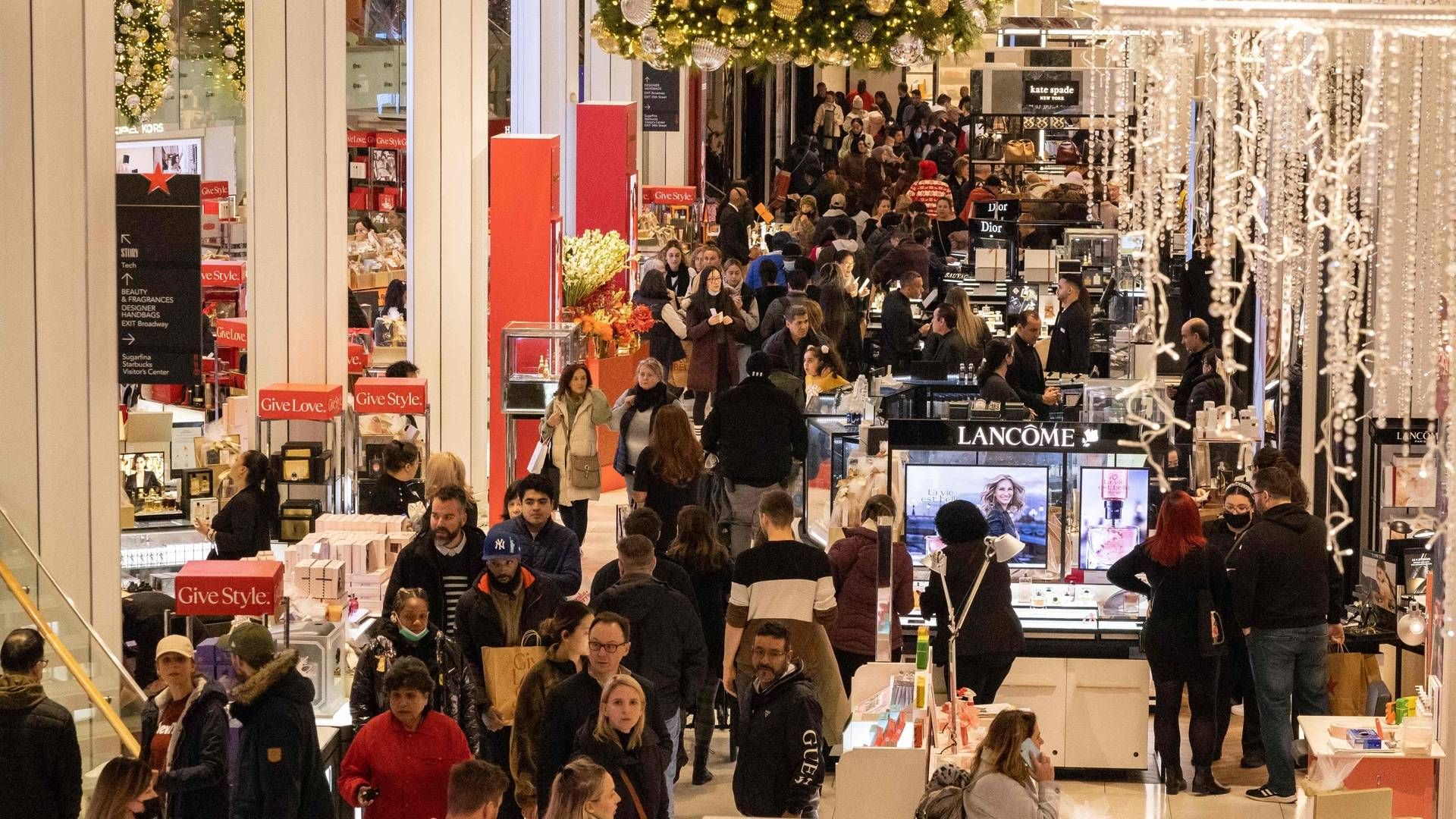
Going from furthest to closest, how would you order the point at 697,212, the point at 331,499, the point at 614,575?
the point at 697,212 < the point at 331,499 < the point at 614,575

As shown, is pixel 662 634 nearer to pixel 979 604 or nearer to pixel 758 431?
pixel 979 604

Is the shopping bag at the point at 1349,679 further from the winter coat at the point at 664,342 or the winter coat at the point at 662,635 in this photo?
the winter coat at the point at 664,342

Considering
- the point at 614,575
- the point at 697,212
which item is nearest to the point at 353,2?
the point at 614,575

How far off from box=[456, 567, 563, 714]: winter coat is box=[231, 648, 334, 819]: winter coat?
105cm

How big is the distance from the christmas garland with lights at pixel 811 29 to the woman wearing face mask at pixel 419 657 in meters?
3.02

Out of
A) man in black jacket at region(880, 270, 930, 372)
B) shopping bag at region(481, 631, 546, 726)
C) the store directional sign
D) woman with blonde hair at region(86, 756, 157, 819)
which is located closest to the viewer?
woman with blonde hair at region(86, 756, 157, 819)

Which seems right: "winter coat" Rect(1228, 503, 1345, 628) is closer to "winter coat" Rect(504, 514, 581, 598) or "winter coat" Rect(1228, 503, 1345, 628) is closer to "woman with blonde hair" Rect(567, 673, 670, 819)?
"winter coat" Rect(504, 514, 581, 598)

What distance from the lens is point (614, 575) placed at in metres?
7.21

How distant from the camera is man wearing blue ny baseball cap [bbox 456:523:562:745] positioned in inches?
263

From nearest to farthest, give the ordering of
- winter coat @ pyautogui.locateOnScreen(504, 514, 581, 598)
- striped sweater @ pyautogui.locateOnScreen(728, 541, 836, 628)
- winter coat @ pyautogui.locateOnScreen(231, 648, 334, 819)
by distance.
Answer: winter coat @ pyautogui.locateOnScreen(231, 648, 334, 819) < striped sweater @ pyautogui.locateOnScreen(728, 541, 836, 628) < winter coat @ pyautogui.locateOnScreen(504, 514, 581, 598)

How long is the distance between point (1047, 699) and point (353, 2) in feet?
24.3

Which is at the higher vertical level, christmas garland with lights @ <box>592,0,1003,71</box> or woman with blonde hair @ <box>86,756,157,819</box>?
christmas garland with lights @ <box>592,0,1003,71</box>

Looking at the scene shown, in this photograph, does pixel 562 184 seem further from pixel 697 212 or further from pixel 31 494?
pixel 31 494

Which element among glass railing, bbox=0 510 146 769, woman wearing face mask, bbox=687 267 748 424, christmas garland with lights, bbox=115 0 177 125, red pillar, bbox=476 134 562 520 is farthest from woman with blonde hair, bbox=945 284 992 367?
glass railing, bbox=0 510 146 769
